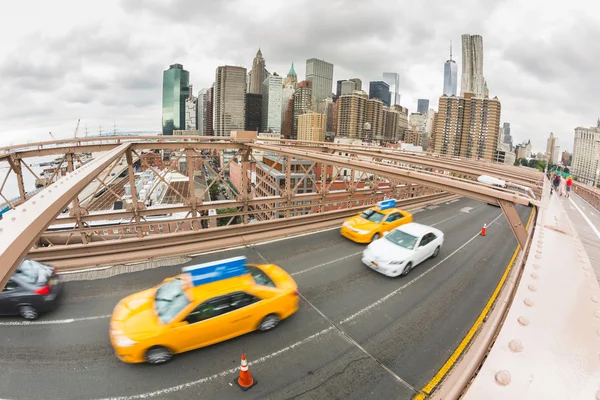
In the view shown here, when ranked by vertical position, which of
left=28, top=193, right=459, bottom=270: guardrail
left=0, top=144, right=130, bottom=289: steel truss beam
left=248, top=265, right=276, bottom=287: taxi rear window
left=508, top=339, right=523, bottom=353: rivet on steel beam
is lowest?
left=28, top=193, right=459, bottom=270: guardrail

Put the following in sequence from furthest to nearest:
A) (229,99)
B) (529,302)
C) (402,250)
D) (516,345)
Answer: (229,99)
(402,250)
(529,302)
(516,345)

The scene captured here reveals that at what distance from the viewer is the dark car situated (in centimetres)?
610

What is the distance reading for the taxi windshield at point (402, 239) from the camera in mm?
9781

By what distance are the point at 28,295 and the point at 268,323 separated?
502 centimetres

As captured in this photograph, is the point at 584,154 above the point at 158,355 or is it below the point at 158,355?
above

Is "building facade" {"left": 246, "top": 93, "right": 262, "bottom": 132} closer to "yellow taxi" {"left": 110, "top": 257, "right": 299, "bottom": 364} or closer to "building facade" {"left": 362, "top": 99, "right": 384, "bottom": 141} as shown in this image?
"building facade" {"left": 362, "top": 99, "right": 384, "bottom": 141}

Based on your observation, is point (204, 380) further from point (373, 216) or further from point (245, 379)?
point (373, 216)

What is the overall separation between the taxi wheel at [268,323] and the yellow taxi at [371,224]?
230 inches

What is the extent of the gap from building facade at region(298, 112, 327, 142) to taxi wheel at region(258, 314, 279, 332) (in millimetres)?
119096

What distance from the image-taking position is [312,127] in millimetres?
131375

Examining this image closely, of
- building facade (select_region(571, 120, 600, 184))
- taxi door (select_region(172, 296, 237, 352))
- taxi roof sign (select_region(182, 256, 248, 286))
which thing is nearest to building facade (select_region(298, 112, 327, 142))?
building facade (select_region(571, 120, 600, 184))

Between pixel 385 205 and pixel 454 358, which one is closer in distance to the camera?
pixel 454 358

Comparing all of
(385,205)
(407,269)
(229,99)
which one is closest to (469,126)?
(385,205)

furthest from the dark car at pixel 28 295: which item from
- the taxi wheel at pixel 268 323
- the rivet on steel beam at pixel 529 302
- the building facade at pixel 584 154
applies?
the building facade at pixel 584 154
